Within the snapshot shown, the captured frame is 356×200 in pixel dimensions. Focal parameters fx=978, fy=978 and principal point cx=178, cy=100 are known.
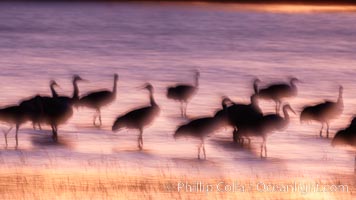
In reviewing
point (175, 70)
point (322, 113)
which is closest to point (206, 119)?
point (322, 113)

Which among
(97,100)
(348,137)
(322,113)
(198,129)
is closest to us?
(348,137)

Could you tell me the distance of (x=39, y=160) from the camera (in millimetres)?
10758

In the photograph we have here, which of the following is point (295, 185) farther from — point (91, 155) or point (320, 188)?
point (91, 155)

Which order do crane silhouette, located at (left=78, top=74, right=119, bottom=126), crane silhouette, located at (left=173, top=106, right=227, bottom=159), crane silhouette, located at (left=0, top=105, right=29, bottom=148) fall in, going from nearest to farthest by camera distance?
1. crane silhouette, located at (left=173, top=106, right=227, bottom=159)
2. crane silhouette, located at (left=0, top=105, right=29, bottom=148)
3. crane silhouette, located at (left=78, top=74, right=119, bottom=126)

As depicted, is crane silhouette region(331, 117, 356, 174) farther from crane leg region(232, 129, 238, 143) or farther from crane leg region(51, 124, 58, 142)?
crane leg region(51, 124, 58, 142)

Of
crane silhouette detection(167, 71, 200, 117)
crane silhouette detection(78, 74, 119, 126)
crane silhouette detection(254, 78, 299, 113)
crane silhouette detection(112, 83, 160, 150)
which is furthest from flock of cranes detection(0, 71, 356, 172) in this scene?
crane silhouette detection(167, 71, 200, 117)

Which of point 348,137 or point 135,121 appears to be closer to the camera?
point 348,137

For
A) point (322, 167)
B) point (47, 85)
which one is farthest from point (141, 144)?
point (47, 85)

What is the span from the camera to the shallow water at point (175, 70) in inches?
436

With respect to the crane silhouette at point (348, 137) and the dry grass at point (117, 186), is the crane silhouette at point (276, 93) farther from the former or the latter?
the dry grass at point (117, 186)

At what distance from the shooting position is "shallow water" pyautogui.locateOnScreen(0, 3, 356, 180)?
11.1 m

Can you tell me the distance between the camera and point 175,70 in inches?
863

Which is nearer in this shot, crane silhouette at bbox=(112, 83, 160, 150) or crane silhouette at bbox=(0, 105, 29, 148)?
crane silhouette at bbox=(0, 105, 29, 148)

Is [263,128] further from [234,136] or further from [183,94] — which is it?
[183,94]
